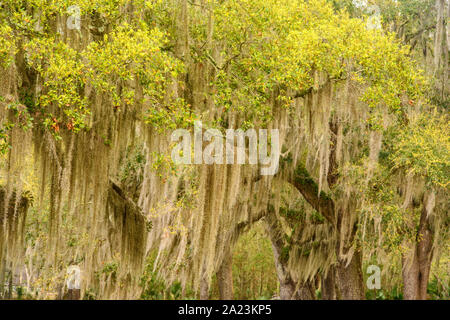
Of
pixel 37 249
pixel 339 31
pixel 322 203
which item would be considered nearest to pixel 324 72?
pixel 339 31

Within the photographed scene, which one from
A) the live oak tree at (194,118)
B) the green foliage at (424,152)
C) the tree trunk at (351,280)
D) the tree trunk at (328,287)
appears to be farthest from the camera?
the tree trunk at (328,287)

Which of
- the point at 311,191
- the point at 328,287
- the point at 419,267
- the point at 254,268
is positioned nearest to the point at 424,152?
the point at 311,191

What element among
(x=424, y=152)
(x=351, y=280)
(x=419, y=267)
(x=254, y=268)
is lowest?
(x=254, y=268)

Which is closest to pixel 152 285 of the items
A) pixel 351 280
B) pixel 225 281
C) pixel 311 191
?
pixel 225 281

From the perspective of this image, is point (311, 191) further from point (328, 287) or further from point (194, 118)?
point (194, 118)

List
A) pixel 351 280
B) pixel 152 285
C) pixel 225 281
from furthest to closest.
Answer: pixel 225 281, pixel 152 285, pixel 351 280

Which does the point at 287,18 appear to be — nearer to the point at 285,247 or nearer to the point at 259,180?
the point at 259,180

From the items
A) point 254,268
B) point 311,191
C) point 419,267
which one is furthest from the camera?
point 254,268

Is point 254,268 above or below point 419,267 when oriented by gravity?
below

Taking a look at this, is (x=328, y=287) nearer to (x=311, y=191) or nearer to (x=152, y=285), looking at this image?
(x=311, y=191)

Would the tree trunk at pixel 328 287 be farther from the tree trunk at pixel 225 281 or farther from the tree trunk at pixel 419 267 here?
the tree trunk at pixel 225 281

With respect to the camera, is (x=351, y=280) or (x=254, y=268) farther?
(x=254, y=268)

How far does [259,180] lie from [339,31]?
3635mm

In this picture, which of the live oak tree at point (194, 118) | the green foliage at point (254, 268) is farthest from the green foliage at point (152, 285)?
the green foliage at point (254, 268)
